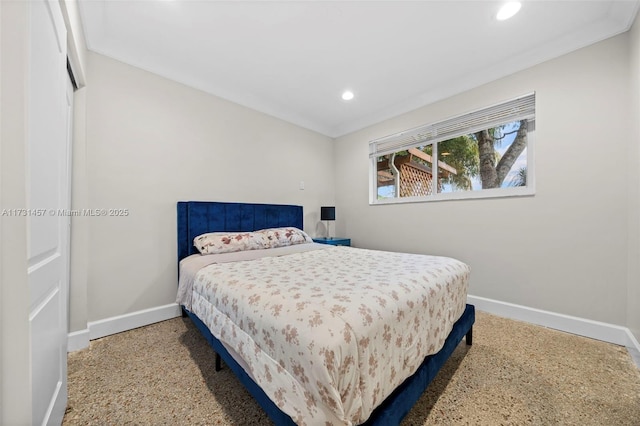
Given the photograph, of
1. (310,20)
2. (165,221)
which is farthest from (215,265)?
(310,20)

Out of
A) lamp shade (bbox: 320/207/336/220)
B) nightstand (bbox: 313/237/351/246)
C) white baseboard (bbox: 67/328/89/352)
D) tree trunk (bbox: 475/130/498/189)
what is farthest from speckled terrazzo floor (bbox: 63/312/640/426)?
lamp shade (bbox: 320/207/336/220)

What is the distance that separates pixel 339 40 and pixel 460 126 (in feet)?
5.60

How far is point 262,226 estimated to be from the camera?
306 cm

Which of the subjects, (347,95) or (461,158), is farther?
(347,95)

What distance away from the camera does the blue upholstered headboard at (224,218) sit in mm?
2445

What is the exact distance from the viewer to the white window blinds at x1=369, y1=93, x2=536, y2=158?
2.35 meters

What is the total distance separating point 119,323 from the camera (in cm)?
209

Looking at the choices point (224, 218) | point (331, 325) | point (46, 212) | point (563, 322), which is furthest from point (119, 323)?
point (563, 322)

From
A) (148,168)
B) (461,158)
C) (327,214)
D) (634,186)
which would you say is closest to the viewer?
(634,186)

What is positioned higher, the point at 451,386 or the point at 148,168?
the point at 148,168

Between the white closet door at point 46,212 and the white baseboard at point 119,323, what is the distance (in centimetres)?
84

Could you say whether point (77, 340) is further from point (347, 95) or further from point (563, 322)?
point (563, 322)

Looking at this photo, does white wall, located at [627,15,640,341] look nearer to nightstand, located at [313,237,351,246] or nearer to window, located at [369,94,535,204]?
window, located at [369,94,535,204]

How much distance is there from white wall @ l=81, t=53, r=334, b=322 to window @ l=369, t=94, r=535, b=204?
1.92 m
